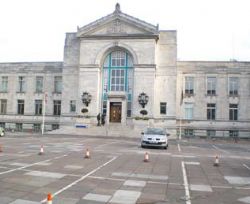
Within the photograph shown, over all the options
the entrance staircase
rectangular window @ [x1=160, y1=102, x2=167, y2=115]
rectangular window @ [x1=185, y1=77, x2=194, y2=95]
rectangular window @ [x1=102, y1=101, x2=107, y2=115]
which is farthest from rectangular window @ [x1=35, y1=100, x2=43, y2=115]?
rectangular window @ [x1=185, y1=77, x2=194, y2=95]

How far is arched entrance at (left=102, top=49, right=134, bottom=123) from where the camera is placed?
51688 mm

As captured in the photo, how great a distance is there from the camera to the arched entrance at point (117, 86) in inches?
2035

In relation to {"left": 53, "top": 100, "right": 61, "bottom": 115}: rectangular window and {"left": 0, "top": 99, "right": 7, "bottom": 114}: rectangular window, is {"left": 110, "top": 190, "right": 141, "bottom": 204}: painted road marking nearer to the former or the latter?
{"left": 53, "top": 100, "right": 61, "bottom": 115}: rectangular window

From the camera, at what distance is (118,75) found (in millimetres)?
52469

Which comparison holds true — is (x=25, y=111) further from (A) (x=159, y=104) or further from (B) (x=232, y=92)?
(B) (x=232, y=92)

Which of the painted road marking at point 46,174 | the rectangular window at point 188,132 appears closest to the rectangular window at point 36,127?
the rectangular window at point 188,132

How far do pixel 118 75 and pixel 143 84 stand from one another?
4.27 meters

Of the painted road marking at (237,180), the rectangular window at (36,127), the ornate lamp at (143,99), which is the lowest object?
the painted road marking at (237,180)

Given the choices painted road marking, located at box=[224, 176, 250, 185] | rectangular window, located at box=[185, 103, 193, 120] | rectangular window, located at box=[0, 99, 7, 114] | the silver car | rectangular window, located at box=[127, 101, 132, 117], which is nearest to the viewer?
painted road marking, located at box=[224, 176, 250, 185]

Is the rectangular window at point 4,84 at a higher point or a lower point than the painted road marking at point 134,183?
higher

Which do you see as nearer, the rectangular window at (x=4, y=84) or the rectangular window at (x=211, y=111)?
the rectangular window at (x=211, y=111)

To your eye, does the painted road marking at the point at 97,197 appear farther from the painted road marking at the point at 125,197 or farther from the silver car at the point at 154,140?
the silver car at the point at 154,140

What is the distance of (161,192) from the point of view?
36.2 feet

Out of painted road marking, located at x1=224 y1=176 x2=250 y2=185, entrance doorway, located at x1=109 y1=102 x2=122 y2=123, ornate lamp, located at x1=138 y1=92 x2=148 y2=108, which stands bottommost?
painted road marking, located at x1=224 y1=176 x2=250 y2=185
